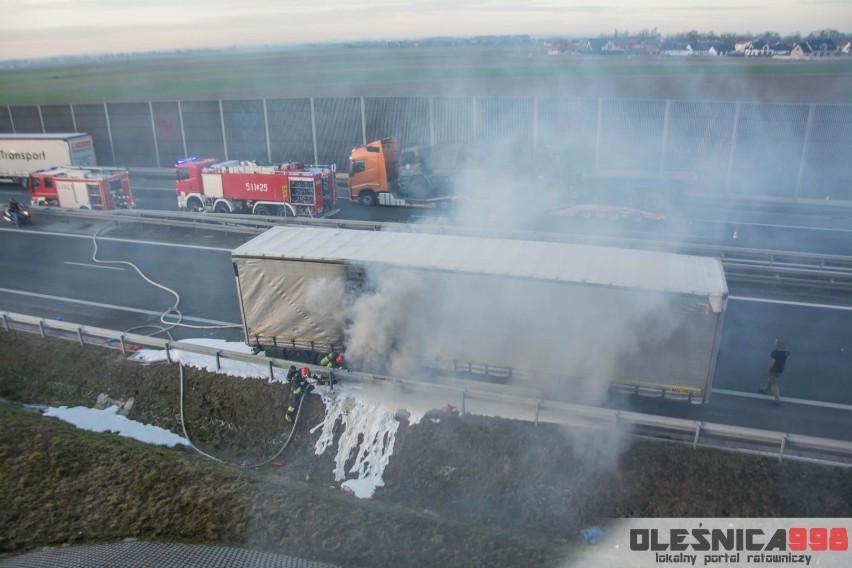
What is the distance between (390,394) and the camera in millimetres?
9156

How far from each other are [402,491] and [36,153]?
2692 centimetres

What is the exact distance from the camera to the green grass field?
26781mm

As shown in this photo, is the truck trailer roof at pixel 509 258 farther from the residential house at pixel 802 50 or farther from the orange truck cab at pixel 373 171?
the residential house at pixel 802 50

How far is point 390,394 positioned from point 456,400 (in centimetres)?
108

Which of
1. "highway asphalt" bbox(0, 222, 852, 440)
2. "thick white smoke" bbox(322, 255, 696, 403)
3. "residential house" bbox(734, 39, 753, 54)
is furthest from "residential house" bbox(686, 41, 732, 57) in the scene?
"thick white smoke" bbox(322, 255, 696, 403)

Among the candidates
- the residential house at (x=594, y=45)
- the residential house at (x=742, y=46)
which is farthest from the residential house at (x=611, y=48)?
the residential house at (x=742, y=46)

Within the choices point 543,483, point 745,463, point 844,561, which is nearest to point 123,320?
point 543,483

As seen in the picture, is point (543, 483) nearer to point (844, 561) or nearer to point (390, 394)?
point (390, 394)

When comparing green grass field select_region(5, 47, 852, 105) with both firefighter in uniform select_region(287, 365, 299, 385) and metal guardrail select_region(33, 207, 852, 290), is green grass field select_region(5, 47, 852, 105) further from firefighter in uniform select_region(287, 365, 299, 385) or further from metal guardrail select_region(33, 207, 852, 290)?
firefighter in uniform select_region(287, 365, 299, 385)

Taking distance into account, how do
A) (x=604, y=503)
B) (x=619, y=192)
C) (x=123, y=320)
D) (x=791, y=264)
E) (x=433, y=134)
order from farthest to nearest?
1. (x=433, y=134)
2. (x=619, y=192)
3. (x=791, y=264)
4. (x=123, y=320)
5. (x=604, y=503)

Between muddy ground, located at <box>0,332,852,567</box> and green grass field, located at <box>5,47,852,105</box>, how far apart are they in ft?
68.0

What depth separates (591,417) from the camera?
8.12m

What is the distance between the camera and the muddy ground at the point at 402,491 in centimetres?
702

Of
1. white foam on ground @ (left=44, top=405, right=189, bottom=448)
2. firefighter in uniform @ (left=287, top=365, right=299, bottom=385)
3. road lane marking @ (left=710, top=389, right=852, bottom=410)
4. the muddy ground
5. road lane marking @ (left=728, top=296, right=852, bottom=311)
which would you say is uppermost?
firefighter in uniform @ (left=287, top=365, right=299, bottom=385)
